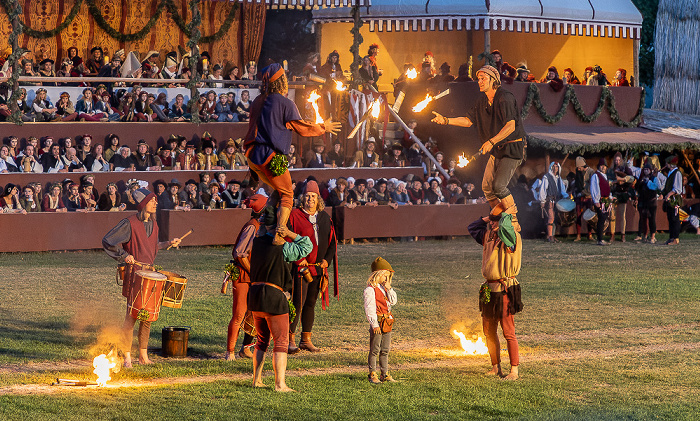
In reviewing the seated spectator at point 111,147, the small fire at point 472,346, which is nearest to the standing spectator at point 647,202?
the seated spectator at point 111,147

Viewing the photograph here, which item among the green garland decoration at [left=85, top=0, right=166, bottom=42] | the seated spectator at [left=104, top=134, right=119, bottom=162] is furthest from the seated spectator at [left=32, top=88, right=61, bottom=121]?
the green garland decoration at [left=85, top=0, right=166, bottom=42]

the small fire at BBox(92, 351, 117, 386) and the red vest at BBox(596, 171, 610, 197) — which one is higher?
the red vest at BBox(596, 171, 610, 197)

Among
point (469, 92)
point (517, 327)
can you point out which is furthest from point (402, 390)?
point (469, 92)

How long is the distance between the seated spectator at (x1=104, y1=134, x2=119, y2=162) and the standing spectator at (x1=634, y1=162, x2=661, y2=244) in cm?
1366

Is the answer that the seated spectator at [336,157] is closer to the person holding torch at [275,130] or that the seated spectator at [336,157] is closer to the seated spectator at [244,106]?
the seated spectator at [244,106]

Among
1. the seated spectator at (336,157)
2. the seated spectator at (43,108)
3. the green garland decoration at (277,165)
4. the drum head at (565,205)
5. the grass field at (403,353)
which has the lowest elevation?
the grass field at (403,353)

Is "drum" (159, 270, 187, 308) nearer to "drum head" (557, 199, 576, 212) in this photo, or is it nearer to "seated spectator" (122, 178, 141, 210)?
"seated spectator" (122, 178, 141, 210)

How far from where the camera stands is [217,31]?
3403 cm

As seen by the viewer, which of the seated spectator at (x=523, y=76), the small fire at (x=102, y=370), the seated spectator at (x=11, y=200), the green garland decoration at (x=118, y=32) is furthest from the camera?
the green garland decoration at (x=118, y=32)

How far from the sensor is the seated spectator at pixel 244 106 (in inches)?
1101

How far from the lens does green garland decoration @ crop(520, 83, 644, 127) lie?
102 ft

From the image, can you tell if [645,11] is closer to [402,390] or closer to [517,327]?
[517,327]

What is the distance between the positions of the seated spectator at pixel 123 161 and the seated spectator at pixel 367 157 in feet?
20.4

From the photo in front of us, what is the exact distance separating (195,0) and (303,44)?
1005 cm
